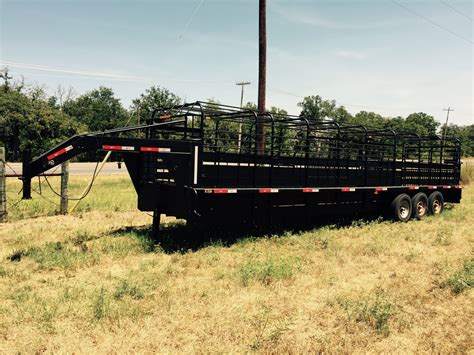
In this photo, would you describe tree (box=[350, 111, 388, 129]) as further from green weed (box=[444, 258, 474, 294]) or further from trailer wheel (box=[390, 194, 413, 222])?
green weed (box=[444, 258, 474, 294])

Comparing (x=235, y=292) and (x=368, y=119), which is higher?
Result: (x=368, y=119)

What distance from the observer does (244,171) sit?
26.7ft

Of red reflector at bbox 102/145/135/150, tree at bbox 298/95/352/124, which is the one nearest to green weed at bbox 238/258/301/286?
red reflector at bbox 102/145/135/150

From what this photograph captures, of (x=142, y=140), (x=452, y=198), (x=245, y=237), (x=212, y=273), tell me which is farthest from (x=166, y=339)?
(x=452, y=198)

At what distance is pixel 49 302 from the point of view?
4.85m

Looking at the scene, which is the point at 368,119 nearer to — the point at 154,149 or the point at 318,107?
the point at 318,107

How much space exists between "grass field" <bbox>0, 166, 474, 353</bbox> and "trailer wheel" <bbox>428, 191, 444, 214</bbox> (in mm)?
3648

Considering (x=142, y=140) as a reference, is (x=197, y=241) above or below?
below

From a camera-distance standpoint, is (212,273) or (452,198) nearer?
(212,273)

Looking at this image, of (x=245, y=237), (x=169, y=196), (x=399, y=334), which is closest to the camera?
(x=399, y=334)

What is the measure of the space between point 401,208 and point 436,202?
94.1 inches

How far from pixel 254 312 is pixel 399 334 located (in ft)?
5.33

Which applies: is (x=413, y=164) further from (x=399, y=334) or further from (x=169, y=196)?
(x=399, y=334)

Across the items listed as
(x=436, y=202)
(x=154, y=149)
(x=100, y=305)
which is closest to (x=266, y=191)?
(x=154, y=149)
